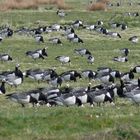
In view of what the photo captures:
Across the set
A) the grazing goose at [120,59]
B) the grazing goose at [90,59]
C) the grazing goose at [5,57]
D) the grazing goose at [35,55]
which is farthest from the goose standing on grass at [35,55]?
the grazing goose at [120,59]

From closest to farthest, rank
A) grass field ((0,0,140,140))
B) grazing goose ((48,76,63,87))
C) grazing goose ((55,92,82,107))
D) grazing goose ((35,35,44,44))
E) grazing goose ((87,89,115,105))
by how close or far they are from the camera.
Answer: grass field ((0,0,140,140)), grazing goose ((55,92,82,107)), grazing goose ((87,89,115,105)), grazing goose ((48,76,63,87)), grazing goose ((35,35,44,44))

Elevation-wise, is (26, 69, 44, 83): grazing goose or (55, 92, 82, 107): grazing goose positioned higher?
(55, 92, 82, 107): grazing goose

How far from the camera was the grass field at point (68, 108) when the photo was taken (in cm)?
1281

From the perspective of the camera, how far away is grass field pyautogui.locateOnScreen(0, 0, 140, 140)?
12.8 metres

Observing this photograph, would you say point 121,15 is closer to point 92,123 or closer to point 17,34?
point 17,34

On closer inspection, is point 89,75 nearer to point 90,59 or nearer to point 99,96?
point 90,59

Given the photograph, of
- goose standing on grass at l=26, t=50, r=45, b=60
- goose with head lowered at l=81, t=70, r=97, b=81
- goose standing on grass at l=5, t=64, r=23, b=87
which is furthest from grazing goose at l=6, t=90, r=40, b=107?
goose standing on grass at l=26, t=50, r=45, b=60

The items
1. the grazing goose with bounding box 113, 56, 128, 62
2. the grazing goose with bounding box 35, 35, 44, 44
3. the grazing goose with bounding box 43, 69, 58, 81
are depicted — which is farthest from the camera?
A: the grazing goose with bounding box 35, 35, 44, 44

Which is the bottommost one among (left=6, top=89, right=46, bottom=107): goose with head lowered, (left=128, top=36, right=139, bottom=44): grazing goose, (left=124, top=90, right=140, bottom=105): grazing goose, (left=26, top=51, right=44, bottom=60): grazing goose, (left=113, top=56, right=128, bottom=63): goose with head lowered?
(left=128, top=36, right=139, bottom=44): grazing goose

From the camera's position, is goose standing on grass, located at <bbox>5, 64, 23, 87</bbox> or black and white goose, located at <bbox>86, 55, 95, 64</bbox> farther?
black and white goose, located at <bbox>86, 55, 95, 64</bbox>

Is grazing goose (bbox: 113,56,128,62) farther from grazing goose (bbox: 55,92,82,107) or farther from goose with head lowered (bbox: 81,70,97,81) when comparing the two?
grazing goose (bbox: 55,92,82,107)

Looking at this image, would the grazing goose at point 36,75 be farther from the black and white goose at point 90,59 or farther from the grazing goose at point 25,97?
the black and white goose at point 90,59

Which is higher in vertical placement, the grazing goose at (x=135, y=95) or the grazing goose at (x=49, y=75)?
Answer: the grazing goose at (x=135, y=95)

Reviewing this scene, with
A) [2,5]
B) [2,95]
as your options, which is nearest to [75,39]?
[2,95]
